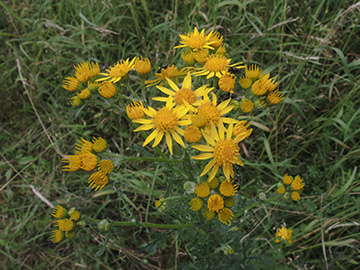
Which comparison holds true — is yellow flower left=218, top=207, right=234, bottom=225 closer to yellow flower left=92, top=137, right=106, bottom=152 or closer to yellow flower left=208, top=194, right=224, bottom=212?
yellow flower left=208, top=194, right=224, bottom=212

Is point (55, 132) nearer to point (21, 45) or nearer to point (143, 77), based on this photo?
point (21, 45)

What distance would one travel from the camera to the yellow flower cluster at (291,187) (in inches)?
95.0

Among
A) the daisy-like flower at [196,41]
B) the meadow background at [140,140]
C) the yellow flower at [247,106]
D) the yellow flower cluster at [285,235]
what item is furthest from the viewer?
the meadow background at [140,140]

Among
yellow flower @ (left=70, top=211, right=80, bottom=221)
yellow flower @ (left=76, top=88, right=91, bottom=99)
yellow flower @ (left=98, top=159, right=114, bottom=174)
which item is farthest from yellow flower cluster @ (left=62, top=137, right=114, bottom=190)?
yellow flower @ (left=76, top=88, right=91, bottom=99)

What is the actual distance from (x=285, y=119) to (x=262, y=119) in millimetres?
331

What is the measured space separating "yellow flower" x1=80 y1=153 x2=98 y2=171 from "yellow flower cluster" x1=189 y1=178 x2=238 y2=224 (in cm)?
72

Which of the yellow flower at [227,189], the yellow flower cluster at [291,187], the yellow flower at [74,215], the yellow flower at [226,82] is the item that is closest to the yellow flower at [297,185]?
the yellow flower cluster at [291,187]

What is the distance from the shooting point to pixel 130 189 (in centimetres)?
356

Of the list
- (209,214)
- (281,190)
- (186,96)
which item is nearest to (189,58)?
(186,96)

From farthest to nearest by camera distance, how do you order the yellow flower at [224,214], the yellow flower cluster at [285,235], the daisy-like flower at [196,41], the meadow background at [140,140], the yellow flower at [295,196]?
1. the meadow background at [140,140]
2. the yellow flower cluster at [285,235]
3. the yellow flower at [295,196]
4. the daisy-like flower at [196,41]
5. the yellow flower at [224,214]

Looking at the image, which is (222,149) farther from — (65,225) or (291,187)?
(65,225)

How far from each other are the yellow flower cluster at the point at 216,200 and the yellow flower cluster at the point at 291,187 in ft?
2.34

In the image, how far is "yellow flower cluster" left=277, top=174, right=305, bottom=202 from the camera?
2.41 m

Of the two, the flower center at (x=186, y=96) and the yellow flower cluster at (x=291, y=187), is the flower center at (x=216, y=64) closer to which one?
the flower center at (x=186, y=96)
